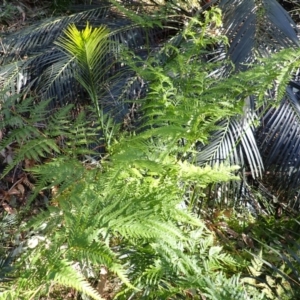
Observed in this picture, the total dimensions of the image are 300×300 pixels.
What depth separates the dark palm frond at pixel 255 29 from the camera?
2500mm

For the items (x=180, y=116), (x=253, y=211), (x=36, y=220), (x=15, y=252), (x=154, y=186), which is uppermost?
(x=180, y=116)

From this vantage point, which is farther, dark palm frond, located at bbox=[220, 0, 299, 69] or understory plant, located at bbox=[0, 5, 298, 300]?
dark palm frond, located at bbox=[220, 0, 299, 69]

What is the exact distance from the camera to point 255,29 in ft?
8.52

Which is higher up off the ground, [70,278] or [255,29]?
[255,29]

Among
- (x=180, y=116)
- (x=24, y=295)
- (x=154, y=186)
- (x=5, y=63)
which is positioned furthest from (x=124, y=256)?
(x=5, y=63)

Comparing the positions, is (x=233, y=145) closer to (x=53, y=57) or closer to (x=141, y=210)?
(x=141, y=210)

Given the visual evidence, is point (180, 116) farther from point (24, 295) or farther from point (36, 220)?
point (24, 295)

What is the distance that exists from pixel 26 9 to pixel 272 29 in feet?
6.05

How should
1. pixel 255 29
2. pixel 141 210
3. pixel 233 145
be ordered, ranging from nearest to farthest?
pixel 141 210
pixel 233 145
pixel 255 29

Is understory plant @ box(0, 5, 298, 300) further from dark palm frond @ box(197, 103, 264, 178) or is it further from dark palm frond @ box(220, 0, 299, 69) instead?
dark palm frond @ box(220, 0, 299, 69)

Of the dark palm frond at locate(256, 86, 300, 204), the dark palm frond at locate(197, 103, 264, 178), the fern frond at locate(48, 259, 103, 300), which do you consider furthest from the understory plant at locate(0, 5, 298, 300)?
the dark palm frond at locate(256, 86, 300, 204)

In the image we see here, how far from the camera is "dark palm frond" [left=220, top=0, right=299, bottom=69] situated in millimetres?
2500

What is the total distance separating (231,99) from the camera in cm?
170

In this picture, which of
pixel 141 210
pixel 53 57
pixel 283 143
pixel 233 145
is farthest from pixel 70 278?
pixel 53 57
